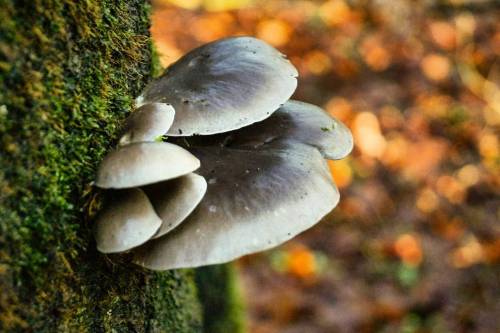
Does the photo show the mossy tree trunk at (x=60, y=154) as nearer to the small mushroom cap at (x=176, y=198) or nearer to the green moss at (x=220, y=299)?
the small mushroom cap at (x=176, y=198)

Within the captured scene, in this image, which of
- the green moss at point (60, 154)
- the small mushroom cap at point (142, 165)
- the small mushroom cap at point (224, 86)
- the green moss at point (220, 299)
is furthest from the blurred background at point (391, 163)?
the small mushroom cap at point (142, 165)

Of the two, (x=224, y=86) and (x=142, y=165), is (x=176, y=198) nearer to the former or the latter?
(x=142, y=165)

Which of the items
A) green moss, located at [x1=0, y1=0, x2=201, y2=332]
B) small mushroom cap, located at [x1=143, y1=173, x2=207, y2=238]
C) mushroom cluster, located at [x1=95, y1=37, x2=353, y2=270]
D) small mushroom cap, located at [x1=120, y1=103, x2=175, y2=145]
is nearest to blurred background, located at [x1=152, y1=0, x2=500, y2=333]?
mushroom cluster, located at [x1=95, y1=37, x2=353, y2=270]

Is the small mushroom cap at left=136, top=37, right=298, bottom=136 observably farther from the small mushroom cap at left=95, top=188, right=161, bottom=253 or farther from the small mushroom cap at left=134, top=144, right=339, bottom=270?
the small mushroom cap at left=95, top=188, right=161, bottom=253

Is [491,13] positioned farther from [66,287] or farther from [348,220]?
[66,287]

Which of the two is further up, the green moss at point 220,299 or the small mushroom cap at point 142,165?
the small mushroom cap at point 142,165

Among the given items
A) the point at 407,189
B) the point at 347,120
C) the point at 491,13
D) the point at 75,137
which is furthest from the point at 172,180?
the point at 491,13
